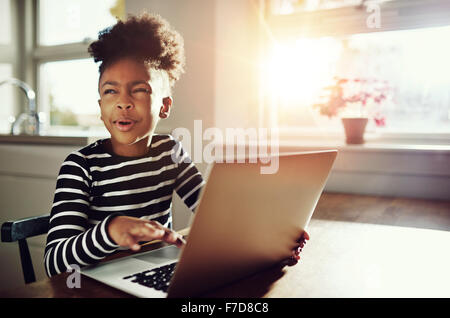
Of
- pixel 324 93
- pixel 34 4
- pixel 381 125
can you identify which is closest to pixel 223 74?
pixel 324 93

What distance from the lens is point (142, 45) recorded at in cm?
98

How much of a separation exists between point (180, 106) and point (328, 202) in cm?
91

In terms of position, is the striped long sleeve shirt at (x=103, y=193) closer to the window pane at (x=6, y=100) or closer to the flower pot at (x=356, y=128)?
the flower pot at (x=356, y=128)

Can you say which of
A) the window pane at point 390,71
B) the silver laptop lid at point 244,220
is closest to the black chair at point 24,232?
the silver laptop lid at point 244,220

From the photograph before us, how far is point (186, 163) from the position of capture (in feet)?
3.81

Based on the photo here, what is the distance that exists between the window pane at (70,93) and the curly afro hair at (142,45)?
62.7 inches

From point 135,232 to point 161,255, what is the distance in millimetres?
162

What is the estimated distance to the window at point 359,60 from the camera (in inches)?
71.2

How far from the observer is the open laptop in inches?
19.1

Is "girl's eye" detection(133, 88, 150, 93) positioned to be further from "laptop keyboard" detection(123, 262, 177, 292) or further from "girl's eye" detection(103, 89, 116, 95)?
"laptop keyboard" detection(123, 262, 177, 292)

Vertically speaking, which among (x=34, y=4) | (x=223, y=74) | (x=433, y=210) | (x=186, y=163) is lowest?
(x=433, y=210)

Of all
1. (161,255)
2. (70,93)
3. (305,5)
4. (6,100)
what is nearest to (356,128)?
(305,5)

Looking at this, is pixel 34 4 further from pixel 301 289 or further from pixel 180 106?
pixel 301 289

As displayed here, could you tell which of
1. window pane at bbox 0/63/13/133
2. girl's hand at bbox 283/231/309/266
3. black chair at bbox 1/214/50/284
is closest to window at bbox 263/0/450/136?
girl's hand at bbox 283/231/309/266
